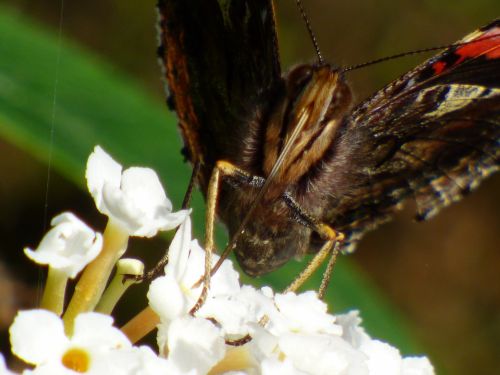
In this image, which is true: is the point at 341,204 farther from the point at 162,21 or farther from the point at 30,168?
the point at 30,168

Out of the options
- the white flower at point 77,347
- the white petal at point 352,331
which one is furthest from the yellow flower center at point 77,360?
the white petal at point 352,331

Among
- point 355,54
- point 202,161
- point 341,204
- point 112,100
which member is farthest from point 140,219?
point 355,54

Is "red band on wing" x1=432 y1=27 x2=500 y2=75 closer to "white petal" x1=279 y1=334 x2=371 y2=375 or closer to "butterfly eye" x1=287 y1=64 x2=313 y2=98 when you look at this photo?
"butterfly eye" x1=287 y1=64 x2=313 y2=98

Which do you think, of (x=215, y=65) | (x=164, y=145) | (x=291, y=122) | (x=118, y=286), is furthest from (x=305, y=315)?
(x=164, y=145)

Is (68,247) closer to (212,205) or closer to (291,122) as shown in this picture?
(212,205)

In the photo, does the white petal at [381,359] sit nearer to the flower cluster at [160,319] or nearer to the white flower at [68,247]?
the flower cluster at [160,319]

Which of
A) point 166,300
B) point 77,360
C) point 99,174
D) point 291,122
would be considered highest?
point 291,122
